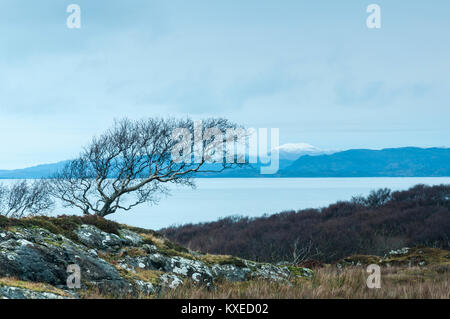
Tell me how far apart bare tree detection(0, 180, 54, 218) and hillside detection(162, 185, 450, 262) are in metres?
20.1

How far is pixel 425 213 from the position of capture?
52625 millimetres

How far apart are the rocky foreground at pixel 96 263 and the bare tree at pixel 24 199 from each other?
43969 millimetres

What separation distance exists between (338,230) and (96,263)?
152 feet

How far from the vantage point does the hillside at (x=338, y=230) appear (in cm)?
4400

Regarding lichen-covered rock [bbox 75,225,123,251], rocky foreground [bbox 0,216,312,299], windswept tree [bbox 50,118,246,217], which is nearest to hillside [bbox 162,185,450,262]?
windswept tree [bbox 50,118,246,217]

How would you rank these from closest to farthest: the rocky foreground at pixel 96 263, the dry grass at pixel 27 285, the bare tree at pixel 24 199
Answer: the dry grass at pixel 27 285 → the rocky foreground at pixel 96 263 → the bare tree at pixel 24 199

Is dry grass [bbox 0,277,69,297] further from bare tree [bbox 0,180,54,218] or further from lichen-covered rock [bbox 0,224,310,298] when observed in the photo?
bare tree [bbox 0,180,54,218]

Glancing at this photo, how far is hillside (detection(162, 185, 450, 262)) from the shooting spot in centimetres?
4400

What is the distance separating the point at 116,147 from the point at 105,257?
61.9 feet

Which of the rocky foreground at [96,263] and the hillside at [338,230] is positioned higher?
the rocky foreground at [96,263]

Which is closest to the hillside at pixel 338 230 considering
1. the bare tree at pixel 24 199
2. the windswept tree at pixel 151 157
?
the windswept tree at pixel 151 157

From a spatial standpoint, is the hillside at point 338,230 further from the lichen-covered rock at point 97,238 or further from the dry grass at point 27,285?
the dry grass at point 27,285

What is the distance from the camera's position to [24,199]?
172 ft
